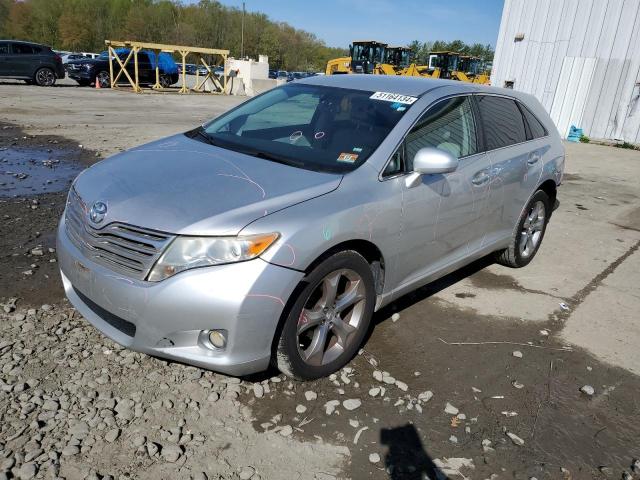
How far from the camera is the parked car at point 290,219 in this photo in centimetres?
242

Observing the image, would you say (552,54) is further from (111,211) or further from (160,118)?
(111,211)

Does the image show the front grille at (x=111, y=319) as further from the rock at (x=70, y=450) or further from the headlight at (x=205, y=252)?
the rock at (x=70, y=450)

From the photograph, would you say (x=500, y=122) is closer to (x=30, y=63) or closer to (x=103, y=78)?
(x=30, y=63)

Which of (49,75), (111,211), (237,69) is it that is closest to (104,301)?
(111,211)

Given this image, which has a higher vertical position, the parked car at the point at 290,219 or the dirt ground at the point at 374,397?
the parked car at the point at 290,219

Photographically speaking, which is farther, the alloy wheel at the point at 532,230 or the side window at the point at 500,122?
the alloy wheel at the point at 532,230

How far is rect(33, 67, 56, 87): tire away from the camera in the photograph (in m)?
22.0

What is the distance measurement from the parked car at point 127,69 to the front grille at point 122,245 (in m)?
25.6

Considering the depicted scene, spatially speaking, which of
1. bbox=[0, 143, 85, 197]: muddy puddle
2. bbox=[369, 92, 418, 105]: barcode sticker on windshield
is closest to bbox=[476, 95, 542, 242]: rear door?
bbox=[369, 92, 418, 105]: barcode sticker on windshield

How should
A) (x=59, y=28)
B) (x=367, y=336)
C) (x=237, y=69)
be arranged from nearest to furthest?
(x=367, y=336) → (x=237, y=69) → (x=59, y=28)

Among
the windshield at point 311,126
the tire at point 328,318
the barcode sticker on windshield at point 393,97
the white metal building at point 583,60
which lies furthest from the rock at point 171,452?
the white metal building at point 583,60

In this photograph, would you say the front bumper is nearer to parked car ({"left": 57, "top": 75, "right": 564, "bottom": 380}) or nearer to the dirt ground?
parked car ({"left": 57, "top": 75, "right": 564, "bottom": 380})

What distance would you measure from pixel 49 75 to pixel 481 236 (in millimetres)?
23638

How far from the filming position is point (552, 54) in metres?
17.1
